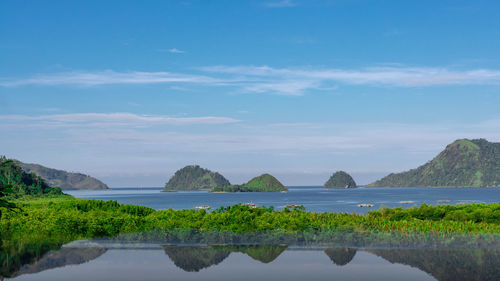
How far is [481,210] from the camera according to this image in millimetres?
23734

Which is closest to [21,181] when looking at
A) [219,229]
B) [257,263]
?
[219,229]

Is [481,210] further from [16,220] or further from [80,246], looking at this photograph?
[16,220]

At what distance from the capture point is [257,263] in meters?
14.0

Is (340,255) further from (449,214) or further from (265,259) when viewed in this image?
(449,214)

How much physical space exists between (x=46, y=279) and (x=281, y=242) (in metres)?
7.90

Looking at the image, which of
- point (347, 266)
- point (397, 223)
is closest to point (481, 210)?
point (397, 223)

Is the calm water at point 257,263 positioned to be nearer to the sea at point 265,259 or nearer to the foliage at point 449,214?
the sea at point 265,259

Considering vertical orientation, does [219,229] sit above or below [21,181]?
below

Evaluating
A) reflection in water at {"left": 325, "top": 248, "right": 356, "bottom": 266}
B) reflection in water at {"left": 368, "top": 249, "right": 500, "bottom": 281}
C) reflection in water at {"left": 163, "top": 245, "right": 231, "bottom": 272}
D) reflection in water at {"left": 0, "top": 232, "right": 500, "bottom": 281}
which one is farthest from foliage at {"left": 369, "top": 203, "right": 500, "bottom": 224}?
reflection in water at {"left": 163, "top": 245, "right": 231, "bottom": 272}

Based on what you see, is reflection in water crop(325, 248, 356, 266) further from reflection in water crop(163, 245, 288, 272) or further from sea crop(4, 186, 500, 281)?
reflection in water crop(163, 245, 288, 272)

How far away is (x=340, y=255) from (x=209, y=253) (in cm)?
406

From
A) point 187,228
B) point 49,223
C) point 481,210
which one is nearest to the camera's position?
point 187,228

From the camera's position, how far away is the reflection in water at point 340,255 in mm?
14344

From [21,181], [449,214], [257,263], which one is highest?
[21,181]
